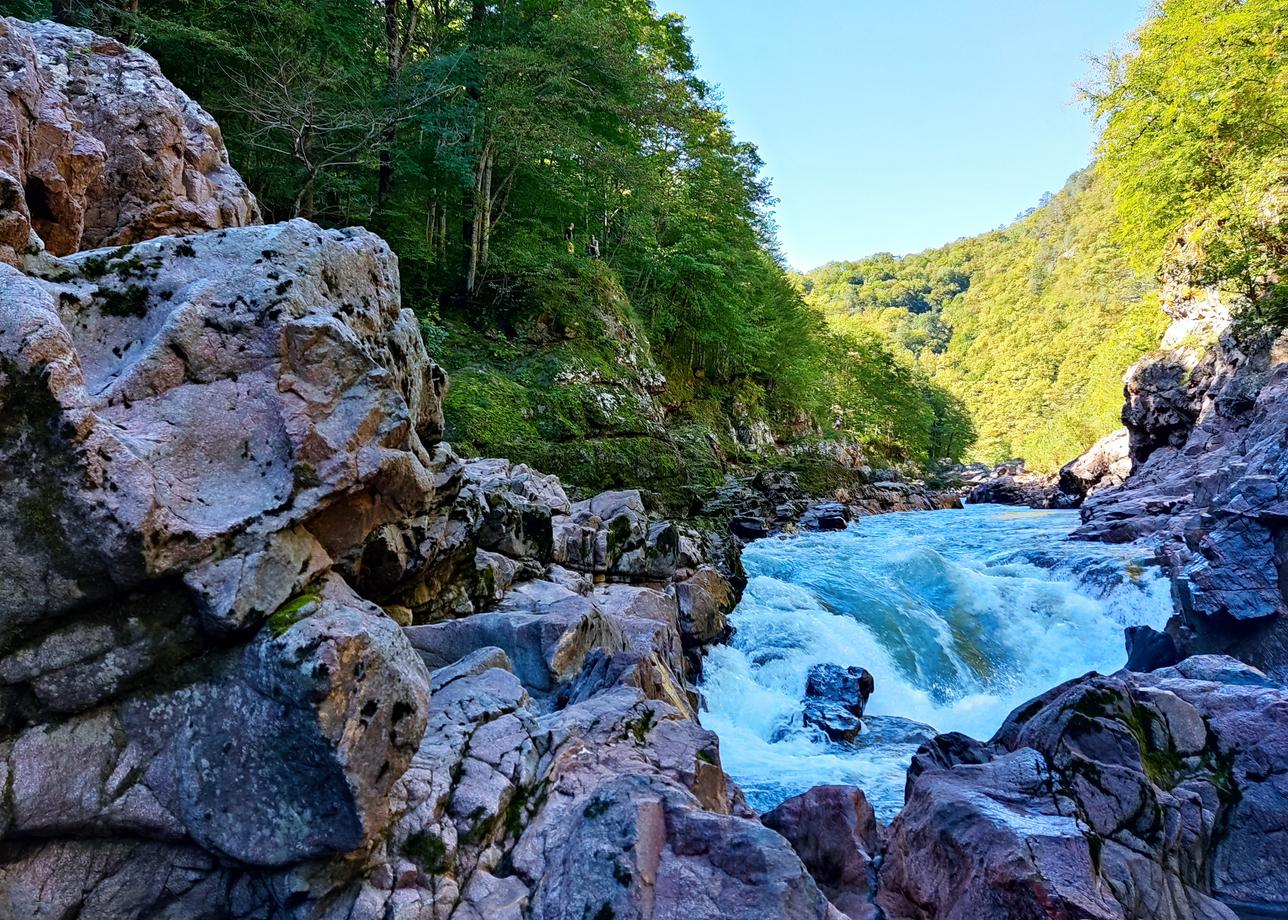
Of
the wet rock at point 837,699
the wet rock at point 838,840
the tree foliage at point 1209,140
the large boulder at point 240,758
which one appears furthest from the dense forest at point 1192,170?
the large boulder at point 240,758

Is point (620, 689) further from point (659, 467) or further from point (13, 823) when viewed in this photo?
point (659, 467)

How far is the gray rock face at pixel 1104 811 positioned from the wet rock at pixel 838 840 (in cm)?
20

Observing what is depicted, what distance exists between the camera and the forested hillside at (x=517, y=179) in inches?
615

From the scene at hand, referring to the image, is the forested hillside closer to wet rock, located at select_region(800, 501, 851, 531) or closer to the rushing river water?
wet rock, located at select_region(800, 501, 851, 531)

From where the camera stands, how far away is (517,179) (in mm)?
23031

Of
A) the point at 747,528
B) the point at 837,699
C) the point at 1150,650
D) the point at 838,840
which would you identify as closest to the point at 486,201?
the point at 747,528

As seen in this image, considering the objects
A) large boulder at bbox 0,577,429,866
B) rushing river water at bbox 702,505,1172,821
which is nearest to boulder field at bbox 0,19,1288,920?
large boulder at bbox 0,577,429,866

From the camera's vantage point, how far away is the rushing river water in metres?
9.38

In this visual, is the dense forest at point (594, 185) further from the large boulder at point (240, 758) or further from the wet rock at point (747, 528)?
the large boulder at point (240, 758)

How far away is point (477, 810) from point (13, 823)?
2.24 meters

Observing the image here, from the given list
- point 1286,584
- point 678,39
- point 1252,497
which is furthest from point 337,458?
point 678,39

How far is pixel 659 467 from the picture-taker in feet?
64.2

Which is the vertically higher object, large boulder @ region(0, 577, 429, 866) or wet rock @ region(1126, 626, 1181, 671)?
large boulder @ region(0, 577, 429, 866)

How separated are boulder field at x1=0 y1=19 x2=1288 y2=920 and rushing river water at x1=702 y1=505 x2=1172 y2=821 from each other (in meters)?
2.79
